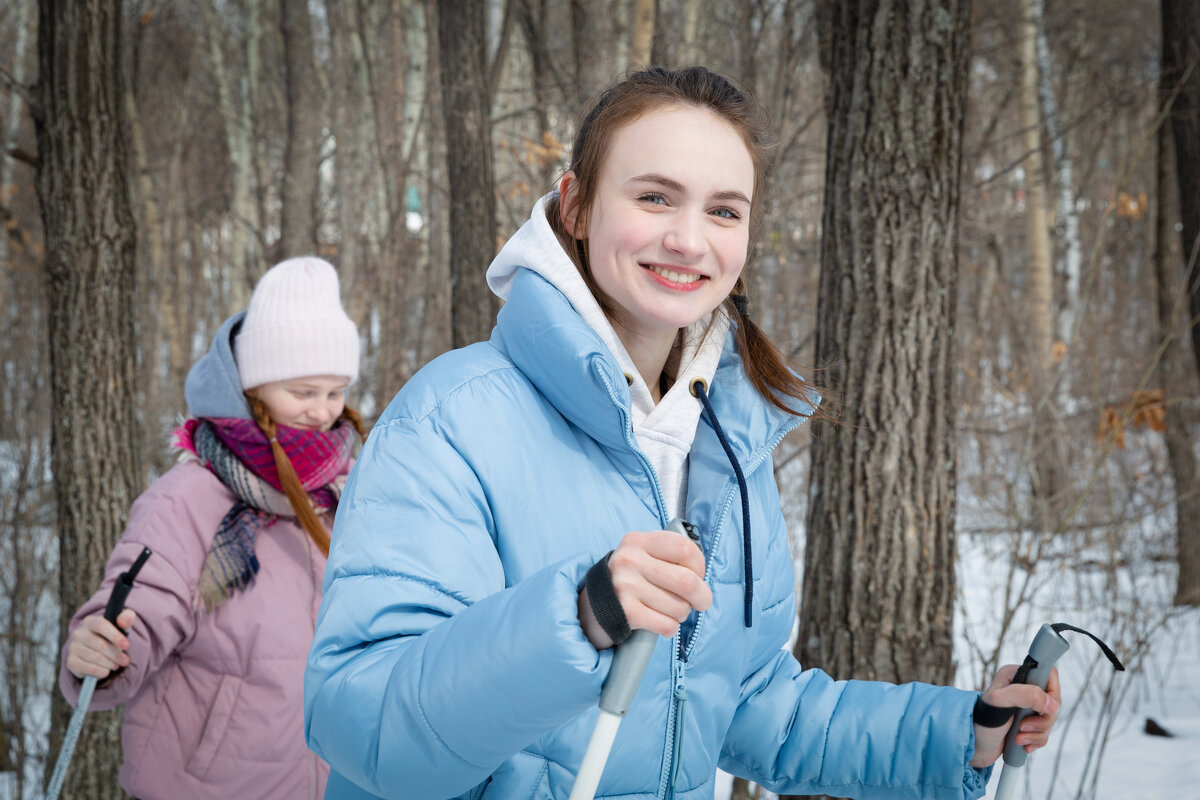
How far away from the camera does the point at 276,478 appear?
265 centimetres

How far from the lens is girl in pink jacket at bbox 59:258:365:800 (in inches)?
94.2

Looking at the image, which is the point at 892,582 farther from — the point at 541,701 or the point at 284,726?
the point at 541,701

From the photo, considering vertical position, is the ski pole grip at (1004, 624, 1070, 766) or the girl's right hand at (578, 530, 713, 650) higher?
the girl's right hand at (578, 530, 713, 650)

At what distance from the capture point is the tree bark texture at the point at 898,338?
3191 mm

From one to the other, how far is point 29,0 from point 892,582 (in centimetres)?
1259

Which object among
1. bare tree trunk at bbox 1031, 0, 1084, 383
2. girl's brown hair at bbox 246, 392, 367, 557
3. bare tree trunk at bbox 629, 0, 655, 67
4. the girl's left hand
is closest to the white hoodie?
the girl's left hand

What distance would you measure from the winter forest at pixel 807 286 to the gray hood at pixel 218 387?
1416 millimetres

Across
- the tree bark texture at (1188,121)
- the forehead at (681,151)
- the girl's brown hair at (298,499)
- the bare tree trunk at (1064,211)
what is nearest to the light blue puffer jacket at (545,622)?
the forehead at (681,151)

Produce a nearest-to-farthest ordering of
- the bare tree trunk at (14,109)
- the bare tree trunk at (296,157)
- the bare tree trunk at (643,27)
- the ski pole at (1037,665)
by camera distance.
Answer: the ski pole at (1037,665), the bare tree trunk at (643,27), the bare tree trunk at (296,157), the bare tree trunk at (14,109)

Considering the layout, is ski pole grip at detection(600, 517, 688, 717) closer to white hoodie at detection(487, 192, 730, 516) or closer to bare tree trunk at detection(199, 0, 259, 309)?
white hoodie at detection(487, 192, 730, 516)

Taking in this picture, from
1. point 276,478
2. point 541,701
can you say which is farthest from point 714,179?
point 276,478

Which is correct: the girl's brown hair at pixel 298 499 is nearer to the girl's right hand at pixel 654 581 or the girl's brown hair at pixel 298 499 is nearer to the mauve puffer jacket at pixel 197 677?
the mauve puffer jacket at pixel 197 677

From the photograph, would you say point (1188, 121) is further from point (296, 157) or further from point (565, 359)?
point (296, 157)

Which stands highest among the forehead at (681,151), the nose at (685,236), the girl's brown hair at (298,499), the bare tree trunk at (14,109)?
the bare tree trunk at (14,109)
